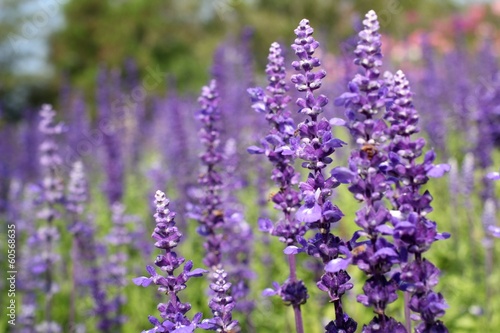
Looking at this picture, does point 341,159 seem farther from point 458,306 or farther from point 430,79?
point 458,306

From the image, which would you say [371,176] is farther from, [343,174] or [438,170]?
[438,170]

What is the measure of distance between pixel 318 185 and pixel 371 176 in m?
0.28

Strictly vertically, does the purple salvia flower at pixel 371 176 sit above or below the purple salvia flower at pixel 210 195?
below

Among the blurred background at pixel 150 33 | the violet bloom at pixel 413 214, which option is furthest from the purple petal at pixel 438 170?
the blurred background at pixel 150 33

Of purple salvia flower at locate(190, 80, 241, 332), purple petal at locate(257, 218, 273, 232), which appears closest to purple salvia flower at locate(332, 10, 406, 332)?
purple petal at locate(257, 218, 273, 232)

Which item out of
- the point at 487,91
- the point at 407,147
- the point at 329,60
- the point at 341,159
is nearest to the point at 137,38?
the point at 329,60

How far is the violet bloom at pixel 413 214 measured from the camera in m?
1.85

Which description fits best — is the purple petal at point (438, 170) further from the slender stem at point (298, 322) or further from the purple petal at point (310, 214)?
the slender stem at point (298, 322)

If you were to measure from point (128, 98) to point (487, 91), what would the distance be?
6.07m

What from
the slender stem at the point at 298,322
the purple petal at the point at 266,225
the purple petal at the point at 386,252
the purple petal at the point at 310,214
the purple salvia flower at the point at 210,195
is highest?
the purple salvia flower at the point at 210,195

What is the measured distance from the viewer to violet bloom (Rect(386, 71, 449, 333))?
1.85m

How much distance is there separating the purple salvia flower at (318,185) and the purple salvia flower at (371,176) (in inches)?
5.3

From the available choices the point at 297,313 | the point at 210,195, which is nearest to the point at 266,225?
the point at 297,313

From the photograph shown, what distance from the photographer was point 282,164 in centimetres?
271
